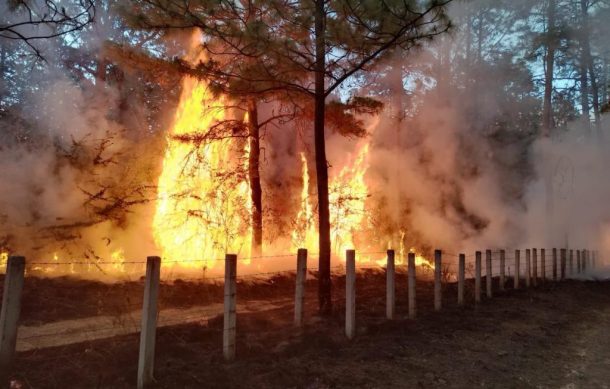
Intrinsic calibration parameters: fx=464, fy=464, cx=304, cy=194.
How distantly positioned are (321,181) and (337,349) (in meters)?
2.81

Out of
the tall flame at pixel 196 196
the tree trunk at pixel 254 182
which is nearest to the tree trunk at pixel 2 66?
the tall flame at pixel 196 196

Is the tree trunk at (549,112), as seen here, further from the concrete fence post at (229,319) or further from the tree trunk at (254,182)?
the concrete fence post at (229,319)

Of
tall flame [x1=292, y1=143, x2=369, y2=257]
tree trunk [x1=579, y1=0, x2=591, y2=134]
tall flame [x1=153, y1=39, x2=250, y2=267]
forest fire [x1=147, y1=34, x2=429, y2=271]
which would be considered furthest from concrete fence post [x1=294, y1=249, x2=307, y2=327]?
tree trunk [x1=579, y1=0, x2=591, y2=134]

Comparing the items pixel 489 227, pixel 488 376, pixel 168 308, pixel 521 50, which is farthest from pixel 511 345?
pixel 521 50

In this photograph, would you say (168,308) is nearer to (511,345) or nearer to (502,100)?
(511,345)

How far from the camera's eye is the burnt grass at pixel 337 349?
4.56 meters

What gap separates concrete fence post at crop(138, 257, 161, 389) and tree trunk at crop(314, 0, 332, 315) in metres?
3.30

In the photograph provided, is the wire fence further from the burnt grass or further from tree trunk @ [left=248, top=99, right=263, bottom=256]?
tree trunk @ [left=248, top=99, right=263, bottom=256]

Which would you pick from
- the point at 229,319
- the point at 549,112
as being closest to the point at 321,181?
the point at 229,319

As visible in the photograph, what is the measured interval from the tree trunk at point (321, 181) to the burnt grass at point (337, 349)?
0.43m

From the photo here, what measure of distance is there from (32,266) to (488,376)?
872 centimetres

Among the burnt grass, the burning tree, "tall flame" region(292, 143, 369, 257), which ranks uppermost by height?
the burning tree

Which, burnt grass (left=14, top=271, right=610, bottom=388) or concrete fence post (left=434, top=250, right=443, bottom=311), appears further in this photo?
concrete fence post (left=434, top=250, right=443, bottom=311)

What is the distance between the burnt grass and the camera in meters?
4.56
